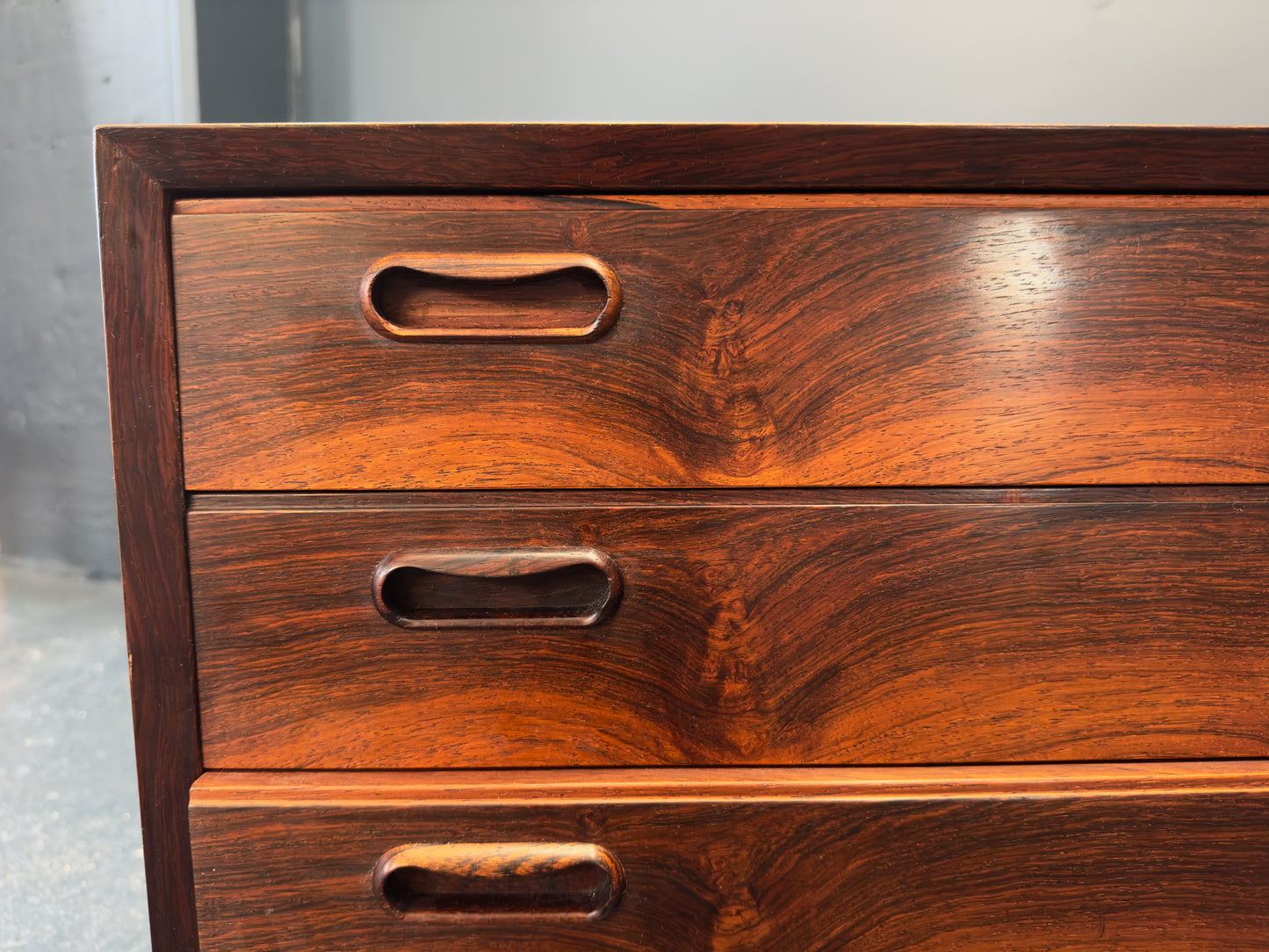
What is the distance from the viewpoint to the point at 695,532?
40 cm

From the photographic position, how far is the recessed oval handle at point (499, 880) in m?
0.41

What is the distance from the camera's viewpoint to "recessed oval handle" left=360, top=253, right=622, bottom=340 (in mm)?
378

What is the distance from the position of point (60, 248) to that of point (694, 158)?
994 mm

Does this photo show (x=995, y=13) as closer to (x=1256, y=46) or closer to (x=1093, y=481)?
(x=1256, y=46)

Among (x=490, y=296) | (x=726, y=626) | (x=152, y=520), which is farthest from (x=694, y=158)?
(x=152, y=520)

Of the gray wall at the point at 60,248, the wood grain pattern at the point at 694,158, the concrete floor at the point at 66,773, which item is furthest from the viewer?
the gray wall at the point at 60,248

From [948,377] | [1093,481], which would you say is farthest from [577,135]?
[1093,481]

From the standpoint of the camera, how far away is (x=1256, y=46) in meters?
0.74

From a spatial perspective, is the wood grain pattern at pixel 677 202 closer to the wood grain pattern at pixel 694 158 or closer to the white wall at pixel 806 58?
the wood grain pattern at pixel 694 158

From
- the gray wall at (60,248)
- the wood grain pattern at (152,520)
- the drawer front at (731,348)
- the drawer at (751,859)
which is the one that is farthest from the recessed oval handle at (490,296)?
the gray wall at (60,248)

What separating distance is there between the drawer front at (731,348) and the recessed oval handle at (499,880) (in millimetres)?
223

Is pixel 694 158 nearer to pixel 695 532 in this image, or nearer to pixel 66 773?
pixel 695 532

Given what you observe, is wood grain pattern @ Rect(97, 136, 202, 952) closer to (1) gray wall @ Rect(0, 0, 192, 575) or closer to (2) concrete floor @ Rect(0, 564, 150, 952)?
(2) concrete floor @ Rect(0, 564, 150, 952)

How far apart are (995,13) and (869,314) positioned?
628mm
